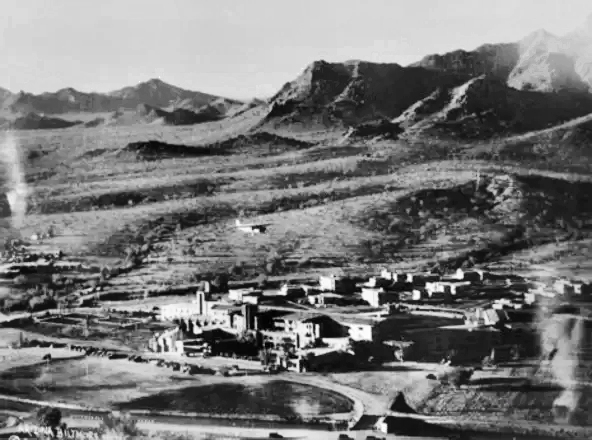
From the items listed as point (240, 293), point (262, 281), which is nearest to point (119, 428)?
point (240, 293)

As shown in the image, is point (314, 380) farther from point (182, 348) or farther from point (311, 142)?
point (311, 142)

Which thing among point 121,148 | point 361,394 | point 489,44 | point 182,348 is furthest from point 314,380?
point 121,148

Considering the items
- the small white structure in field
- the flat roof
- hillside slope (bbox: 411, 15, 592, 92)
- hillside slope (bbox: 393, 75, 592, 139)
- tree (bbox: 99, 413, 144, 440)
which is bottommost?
tree (bbox: 99, 413, 144, 440)

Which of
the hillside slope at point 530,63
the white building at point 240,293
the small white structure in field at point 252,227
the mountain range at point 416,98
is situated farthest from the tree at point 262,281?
the hillside slope at point 530,63

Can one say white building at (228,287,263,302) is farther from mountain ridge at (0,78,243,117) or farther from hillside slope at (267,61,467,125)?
hillside slope at (267,61,467,125)

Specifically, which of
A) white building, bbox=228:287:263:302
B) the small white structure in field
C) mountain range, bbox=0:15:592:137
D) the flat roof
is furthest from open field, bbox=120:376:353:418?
mountain range, bbox=0:15:592:137

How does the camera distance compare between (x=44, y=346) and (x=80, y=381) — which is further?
(x=44, y=346)
